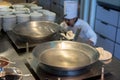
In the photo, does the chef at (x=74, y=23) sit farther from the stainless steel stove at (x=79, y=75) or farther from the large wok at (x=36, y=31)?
the stainless steel stove at (x=79, y=75)

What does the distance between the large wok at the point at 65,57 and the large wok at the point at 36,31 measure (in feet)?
0.61

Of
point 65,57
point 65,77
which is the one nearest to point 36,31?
point 65,57

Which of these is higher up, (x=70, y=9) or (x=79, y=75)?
(x=70, y=9)

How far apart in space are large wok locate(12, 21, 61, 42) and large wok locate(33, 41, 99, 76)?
186 millimetres

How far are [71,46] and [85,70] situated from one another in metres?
0.20

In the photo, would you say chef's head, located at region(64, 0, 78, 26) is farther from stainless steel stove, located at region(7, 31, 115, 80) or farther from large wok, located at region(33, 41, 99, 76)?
stainless steel stove, located at region(7, 31, 115, 80)

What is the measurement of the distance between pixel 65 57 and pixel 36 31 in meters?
0.44

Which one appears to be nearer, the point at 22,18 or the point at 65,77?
the point at 65,77

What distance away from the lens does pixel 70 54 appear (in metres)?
0.93

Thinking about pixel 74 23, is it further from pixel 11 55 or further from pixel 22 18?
pixel 11 55

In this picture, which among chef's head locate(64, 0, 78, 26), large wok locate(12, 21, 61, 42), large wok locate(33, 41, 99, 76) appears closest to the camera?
large wok locate(33, 41, 99, 76)

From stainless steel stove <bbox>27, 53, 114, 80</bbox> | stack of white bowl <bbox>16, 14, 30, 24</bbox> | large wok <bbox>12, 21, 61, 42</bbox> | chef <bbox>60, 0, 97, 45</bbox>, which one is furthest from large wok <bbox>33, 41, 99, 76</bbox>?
stack of white bowl <bbox>16, 14, 30, 24</bbox>

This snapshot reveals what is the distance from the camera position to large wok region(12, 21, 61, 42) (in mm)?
1139

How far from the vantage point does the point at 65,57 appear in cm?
91
